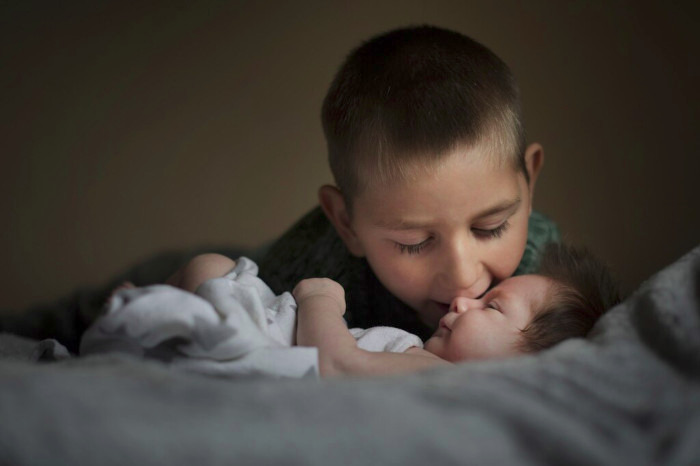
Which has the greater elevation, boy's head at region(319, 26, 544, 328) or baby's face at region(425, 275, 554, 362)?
boy's head at region(319, 26, 544, 328)

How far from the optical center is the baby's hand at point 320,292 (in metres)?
0.97

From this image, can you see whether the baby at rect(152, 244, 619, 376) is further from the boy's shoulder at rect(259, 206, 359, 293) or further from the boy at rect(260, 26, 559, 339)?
the boy's shoulder at rect(259, 206, 359, 293)

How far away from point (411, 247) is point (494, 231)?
0.14 metres

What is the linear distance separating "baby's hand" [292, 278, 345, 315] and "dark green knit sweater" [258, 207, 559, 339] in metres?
0.27

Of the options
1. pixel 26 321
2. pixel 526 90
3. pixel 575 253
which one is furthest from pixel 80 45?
pixel 575 253

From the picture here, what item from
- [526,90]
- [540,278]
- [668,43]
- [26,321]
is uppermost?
[668,43]

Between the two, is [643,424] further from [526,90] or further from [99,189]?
[99,189]

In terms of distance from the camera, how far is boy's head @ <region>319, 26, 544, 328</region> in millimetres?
1041

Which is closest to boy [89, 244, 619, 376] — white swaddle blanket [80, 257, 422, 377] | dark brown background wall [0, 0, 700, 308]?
white swaddle blanket [80, 257, 422, 377]

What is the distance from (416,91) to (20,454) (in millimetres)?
802

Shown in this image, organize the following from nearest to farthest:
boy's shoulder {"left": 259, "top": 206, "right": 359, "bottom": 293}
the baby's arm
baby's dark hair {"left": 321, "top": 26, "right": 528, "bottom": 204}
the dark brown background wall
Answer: the baby's arm < baby's dark hair {"left": 321, "top": 26, "right": 528, "bottom": 204} < boy's shoulder {"left": 259, "top": 206, "right": 359, "bottom": 293} < the dark brown background wall

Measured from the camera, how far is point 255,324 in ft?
2.71

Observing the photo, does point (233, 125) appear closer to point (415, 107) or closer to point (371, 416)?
point (415, 107)

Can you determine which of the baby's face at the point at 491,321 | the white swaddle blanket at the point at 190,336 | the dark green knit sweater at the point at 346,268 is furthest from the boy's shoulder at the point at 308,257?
the white swaddle blanket at the point at 190,336
